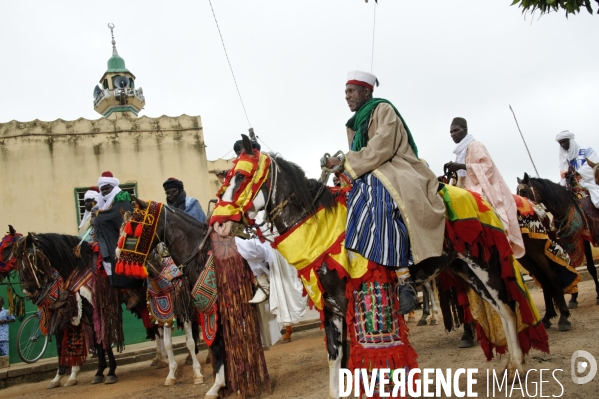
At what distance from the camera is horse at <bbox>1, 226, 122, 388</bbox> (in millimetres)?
8516

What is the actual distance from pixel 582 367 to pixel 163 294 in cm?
522

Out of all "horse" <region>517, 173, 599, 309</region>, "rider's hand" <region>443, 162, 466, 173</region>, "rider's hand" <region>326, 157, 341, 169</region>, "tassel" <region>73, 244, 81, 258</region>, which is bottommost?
"horse" <region>517, 173, 599, 309</region>

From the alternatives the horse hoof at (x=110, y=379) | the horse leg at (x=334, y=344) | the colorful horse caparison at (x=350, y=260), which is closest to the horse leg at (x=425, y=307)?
the colorful horse caparison at (x=350, y=260)

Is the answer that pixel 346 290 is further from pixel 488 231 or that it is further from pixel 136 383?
pixel 136 383

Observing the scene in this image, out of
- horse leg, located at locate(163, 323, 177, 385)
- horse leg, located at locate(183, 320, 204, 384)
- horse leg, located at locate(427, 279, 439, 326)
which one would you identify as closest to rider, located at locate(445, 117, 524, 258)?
horse leg, located at locate(427, 279, 439, 326)

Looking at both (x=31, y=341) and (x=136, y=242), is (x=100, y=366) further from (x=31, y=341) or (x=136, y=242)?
(x=136, y=242)

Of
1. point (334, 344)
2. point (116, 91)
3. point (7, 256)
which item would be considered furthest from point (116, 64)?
point (334, 344)

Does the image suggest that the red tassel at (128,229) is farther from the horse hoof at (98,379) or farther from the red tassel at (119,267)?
the horse hoof at (98,379)

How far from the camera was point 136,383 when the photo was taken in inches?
324

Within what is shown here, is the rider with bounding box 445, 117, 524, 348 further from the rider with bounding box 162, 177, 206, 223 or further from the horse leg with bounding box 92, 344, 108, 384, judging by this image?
the horse leg with bounding box 92, 344, 108, 384

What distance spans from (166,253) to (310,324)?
5.44 meters

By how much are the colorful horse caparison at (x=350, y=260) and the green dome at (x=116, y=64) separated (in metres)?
41.0

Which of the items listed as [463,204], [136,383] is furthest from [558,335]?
[136,383]

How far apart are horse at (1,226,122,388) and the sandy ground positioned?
2.14 feet
